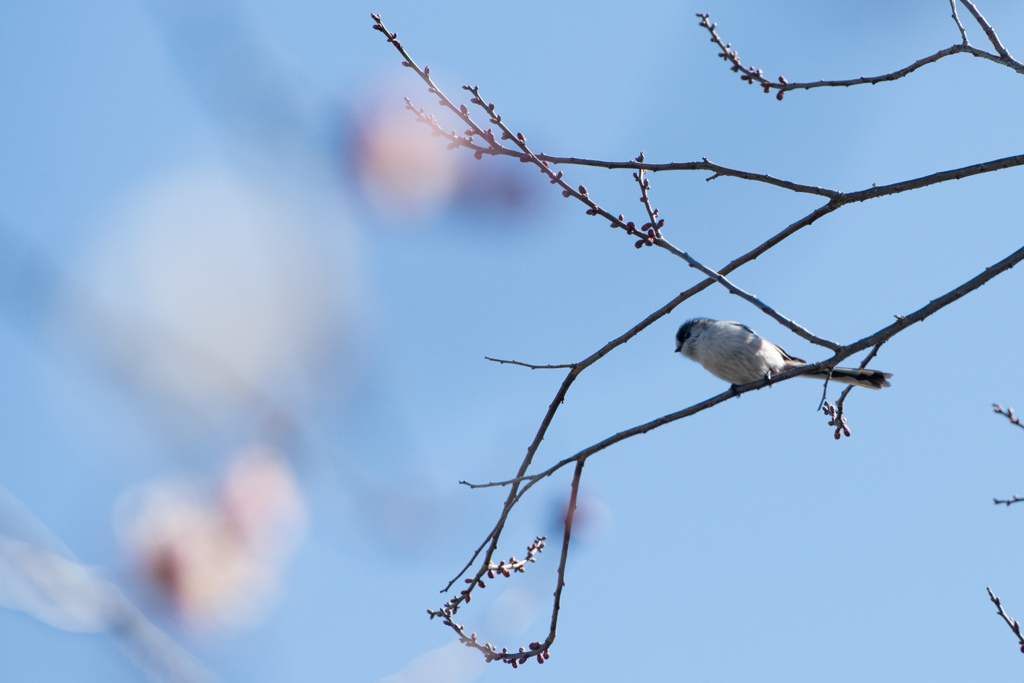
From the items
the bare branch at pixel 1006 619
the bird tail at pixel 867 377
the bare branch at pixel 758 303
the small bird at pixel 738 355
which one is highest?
the small bird at pixel 738 355

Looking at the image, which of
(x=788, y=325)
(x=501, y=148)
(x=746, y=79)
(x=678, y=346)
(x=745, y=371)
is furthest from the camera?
(x=678, y=346)

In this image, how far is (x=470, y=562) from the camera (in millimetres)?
3701

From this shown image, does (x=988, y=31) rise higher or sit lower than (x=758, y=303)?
higher

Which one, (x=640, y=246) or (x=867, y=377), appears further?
(x=867, y=377)

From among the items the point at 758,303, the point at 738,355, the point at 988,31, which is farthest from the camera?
the point at 738,355

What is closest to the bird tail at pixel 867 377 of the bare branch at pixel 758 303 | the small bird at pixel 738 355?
the small bird at pixel 738 355

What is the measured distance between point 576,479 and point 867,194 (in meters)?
1.99

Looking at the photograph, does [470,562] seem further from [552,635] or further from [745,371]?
[745,371]

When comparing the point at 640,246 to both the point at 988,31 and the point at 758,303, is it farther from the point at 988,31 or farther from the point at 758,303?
the point at 988,31

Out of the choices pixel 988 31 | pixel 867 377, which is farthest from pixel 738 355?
pixel 988 31

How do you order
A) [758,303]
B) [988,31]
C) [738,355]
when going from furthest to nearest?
[738,355]
[988,31]
[758,303]

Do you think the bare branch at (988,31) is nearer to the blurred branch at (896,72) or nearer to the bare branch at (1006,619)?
the blurred branch at (896,72)

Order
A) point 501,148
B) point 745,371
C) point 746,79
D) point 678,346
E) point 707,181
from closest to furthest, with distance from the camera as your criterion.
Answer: point 501,148
point 707,181
point 746,79
point 745,371
point 678,346

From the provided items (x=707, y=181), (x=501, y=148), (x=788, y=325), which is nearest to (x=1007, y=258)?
(x=788, y=325)
